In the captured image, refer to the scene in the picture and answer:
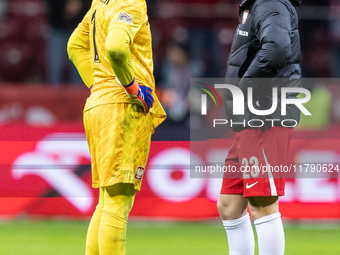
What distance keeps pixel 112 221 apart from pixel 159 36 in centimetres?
553

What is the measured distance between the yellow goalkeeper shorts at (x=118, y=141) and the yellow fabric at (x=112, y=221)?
66mm

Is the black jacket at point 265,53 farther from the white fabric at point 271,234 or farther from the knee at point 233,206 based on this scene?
the white fabric at point 271,234

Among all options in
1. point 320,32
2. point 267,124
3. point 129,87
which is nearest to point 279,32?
point 267,124

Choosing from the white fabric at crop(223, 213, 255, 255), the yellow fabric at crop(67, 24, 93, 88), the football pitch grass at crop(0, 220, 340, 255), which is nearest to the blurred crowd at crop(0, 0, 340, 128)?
the football pitch grass at crop(0, 220, 340, 255)

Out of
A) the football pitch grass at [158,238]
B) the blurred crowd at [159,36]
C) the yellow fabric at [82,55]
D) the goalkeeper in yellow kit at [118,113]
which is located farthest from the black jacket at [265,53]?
the blurred crowd at [159,36]

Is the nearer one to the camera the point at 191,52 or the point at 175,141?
the point at 175,141

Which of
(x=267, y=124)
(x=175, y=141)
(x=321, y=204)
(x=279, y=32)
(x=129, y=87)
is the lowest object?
(x=321, y=204)

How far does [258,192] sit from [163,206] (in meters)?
2.83

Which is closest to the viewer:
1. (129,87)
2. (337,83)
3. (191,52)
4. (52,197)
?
(129,87)

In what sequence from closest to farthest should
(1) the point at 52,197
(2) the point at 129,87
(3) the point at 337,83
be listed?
(2) the point at 129,87, (1) the point at 52,197, (3) the point at 337,83

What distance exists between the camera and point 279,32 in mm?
2969

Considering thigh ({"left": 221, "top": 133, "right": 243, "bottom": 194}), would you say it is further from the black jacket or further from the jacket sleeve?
the jacket sleeve

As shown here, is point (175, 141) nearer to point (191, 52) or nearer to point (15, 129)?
point (15, 129)

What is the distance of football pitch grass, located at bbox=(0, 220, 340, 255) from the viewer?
4.60 m
